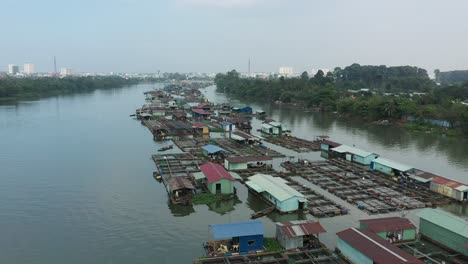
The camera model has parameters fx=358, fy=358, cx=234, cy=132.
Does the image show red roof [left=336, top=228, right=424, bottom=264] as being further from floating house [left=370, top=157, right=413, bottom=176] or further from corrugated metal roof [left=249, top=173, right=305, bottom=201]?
floating house [left=370, top=157, right=413, bottom=176]

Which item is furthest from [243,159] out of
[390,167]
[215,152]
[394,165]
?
[394,165]

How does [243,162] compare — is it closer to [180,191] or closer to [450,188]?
[180,191]

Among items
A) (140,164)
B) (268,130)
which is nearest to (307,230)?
(140,164)

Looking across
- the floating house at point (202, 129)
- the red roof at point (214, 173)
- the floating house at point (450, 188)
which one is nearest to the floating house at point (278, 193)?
the red roof at point (214, 173)

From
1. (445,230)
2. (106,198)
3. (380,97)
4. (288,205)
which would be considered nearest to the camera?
(445,230)

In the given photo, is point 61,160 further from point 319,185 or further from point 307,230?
point 307,230
